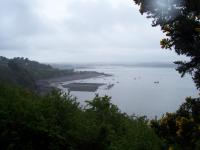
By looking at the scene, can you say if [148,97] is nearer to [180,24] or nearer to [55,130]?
[55,130]

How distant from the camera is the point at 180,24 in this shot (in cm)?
779

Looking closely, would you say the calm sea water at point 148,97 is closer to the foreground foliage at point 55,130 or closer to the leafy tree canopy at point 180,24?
the foreground foliage at point 55,130

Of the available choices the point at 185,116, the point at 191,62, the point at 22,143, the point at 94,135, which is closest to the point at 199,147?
the point at 185,116

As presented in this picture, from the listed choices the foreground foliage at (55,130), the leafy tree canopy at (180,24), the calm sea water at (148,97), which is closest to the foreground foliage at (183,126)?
the leafy tree canopy at (180,24)

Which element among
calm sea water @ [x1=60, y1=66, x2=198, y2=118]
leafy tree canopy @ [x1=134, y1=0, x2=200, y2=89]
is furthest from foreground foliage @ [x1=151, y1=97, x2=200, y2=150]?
calm sea water @ [x1=60, y1=66, x2=198, y2=118]

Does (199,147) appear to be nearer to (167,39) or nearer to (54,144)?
(167,39)

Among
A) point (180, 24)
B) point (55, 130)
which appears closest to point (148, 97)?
point (55, 130)

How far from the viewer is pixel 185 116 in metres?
8.08

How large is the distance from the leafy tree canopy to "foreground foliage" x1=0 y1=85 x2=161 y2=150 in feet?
17.2

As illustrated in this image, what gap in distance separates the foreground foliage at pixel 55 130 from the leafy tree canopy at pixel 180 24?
207 inches

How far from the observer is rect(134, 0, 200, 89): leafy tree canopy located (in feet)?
25.2

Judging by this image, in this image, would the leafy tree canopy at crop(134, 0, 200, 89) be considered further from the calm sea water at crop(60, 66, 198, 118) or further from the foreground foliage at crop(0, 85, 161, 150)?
the calm sea water at crop(60, 66, 198, 118)

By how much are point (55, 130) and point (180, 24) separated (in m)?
6.94

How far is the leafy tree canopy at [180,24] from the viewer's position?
769 centimetres
